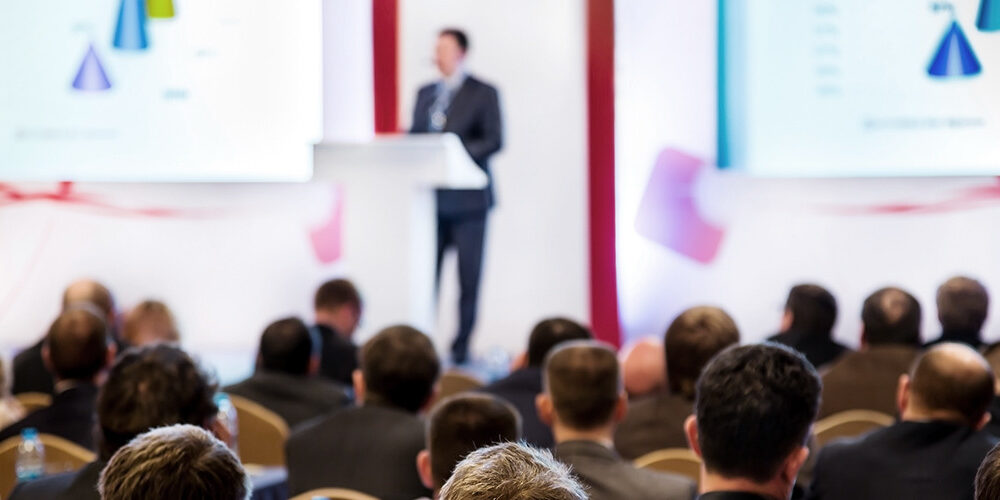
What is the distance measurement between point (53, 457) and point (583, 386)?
4.84 ft

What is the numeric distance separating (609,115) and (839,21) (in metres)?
1.48

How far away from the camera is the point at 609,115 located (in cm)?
737

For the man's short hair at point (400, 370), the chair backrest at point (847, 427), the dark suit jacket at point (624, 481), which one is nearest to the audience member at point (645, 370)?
the chair backrest at point (847, 427)

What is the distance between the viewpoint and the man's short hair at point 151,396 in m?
2.59

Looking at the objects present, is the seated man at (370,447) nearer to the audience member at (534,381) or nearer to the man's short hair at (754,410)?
the audience member at (534,381)

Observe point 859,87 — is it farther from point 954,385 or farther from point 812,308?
point 954,385

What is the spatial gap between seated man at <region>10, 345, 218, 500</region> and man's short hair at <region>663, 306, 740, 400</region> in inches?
60.5

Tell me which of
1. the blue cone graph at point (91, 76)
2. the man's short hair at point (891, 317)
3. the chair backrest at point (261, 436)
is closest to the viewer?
the chair backrest at point (261, 436)

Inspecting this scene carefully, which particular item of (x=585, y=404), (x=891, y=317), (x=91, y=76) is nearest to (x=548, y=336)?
(x=585, y=404)

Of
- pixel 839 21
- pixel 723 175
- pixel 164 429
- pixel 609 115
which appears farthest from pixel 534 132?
pixel 164 429

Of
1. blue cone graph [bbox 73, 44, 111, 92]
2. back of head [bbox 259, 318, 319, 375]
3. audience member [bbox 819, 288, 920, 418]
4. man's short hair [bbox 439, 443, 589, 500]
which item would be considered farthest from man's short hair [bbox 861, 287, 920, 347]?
blue cone graph [bbox 73, 44, 111, 92]

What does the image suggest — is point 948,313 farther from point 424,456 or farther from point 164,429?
point 164,429

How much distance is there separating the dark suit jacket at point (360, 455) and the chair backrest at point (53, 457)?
0.56 meters

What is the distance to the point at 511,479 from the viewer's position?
3.80ft
